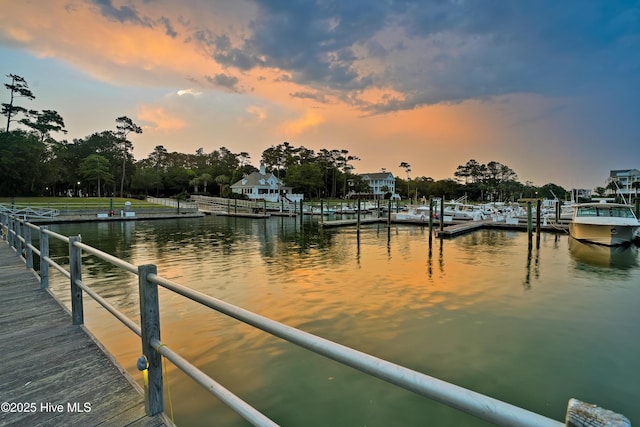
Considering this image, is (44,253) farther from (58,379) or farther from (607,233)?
(607,233)

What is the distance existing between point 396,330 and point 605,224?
17.8 metres

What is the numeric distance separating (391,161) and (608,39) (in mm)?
103653

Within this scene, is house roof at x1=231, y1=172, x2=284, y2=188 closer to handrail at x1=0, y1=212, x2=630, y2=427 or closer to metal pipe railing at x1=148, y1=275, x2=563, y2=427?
handrail at x1=0, y1=212, x2=630, y2=427

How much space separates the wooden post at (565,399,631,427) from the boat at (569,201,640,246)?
23316 mm

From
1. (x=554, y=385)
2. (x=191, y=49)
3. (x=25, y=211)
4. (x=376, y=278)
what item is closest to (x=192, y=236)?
(x=191, y=49)

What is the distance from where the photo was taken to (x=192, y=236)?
24781 millimetres

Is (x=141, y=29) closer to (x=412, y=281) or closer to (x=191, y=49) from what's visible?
(x=191, y=49)

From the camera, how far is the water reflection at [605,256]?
15.1m

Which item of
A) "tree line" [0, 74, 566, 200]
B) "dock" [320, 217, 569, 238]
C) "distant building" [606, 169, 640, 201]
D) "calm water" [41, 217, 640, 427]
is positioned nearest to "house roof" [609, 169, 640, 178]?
"distant building" [606, 169, 640, 201]

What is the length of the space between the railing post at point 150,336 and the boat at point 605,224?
23.3 metres

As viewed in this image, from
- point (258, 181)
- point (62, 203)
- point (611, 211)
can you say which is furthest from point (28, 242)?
point (258, 181)

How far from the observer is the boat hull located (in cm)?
1894

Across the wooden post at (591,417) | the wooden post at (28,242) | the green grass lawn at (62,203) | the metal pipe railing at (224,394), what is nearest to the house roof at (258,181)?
the green grass lawn at (62,203)

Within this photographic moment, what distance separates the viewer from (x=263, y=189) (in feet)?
236
